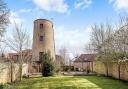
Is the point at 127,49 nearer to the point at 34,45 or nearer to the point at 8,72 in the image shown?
the point at 8,72

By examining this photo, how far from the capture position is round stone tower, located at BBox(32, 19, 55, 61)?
3641 centimetres

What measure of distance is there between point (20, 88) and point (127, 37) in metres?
8.35

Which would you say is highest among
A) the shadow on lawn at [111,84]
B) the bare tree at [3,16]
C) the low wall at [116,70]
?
the bare tree at [3,16]

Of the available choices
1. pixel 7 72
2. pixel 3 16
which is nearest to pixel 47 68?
pixel 7 72

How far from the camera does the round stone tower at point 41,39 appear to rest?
119 feet

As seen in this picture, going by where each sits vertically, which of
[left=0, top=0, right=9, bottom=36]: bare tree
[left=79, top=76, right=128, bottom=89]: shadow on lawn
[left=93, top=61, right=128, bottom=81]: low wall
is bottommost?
[left=79, top=76, right=128, bottom=89]: shadow on lawn

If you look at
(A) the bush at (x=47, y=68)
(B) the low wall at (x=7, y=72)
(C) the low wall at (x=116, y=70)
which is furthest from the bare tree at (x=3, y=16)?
(A) the bush at (x=47, y=68)

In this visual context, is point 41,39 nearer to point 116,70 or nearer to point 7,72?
point 116,70

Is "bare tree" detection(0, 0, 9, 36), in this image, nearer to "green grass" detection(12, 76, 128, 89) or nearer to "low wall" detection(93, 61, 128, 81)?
"green grass" detection(12, 76, 128, 89)

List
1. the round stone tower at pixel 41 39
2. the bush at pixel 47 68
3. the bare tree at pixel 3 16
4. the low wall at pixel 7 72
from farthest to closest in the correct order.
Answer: the round stone tower at pixel 41 39 → the bush at pixel 47 68 → the low wall at pixel 7 72 → the bare tree at pixel 3 16

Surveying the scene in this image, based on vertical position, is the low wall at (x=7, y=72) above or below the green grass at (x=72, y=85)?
above

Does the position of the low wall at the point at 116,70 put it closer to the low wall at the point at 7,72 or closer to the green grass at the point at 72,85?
the green grass at the point at 72,85

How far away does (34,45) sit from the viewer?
36.8 m

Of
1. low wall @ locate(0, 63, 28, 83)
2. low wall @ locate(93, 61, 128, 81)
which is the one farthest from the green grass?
low wall @ locate(93, 61, 128, 81)
